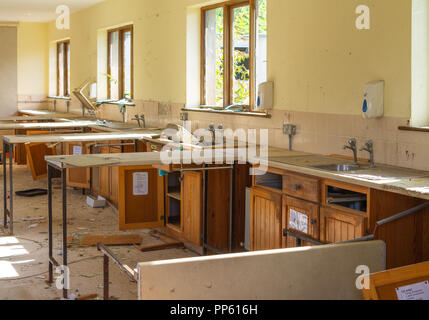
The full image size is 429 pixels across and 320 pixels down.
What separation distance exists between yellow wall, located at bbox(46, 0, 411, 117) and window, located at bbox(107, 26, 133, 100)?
5.00ft

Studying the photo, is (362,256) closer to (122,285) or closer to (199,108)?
(122,285)

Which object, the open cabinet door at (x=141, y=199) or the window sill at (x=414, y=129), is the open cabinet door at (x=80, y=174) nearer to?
the open cabinet door at (x=141, y=199)

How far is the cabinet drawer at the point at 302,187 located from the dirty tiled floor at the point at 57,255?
4.44 feet

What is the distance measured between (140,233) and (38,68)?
7734 millimetres

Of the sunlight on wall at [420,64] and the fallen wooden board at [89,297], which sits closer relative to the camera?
the sunlight on wall at [420,64]

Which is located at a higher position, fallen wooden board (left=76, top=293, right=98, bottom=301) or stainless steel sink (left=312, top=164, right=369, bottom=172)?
stainless steel sink (left=312, top=164, right=369, bottom=172)

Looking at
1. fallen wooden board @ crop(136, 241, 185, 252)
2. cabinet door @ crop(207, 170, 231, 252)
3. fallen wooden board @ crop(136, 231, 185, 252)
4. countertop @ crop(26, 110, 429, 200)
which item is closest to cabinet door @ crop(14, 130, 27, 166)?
fallen wooden board @ crop(136, 231, 185, 252)

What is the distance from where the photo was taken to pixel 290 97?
5184 mm

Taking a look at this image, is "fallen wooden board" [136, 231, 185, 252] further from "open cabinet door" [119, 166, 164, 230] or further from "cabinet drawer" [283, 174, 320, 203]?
"cabinet drawer" [283, 174, 320, 203]

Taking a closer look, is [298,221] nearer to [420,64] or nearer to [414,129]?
[414,129]

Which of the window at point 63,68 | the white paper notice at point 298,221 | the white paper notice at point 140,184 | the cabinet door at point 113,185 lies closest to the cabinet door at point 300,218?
the white paper notice at point 298,221

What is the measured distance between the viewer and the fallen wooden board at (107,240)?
18.4ft

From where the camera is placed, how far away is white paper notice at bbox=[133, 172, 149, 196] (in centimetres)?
601

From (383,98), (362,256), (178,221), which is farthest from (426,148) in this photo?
(178,221)
